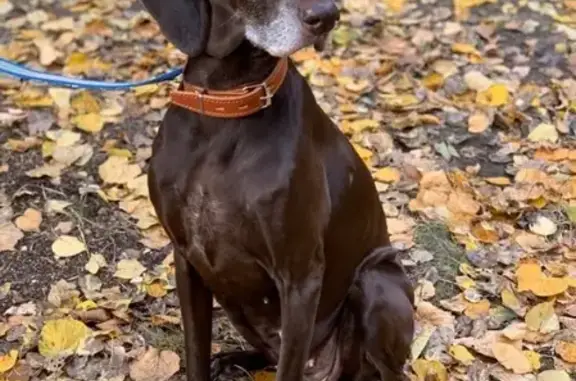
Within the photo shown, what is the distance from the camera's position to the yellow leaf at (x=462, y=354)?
13.6ft

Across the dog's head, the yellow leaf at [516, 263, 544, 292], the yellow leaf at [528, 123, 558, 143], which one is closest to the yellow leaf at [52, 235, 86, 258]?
the dog's head

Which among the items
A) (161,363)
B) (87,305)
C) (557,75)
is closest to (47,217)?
(87,305)

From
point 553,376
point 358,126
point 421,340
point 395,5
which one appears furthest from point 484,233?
point 395,5

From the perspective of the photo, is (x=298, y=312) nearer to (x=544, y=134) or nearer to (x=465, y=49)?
(x=544, y=134)

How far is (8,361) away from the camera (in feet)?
13.4

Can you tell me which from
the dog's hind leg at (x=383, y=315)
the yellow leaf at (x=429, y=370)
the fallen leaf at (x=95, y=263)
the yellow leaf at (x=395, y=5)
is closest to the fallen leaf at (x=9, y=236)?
the fallen leaf at (x=95, y=263)

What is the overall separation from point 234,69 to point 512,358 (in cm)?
174

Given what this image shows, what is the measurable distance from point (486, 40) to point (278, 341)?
3957mm

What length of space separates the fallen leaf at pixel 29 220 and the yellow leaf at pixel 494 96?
9.00ft

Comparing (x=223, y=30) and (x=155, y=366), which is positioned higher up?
(x=223, y=30)

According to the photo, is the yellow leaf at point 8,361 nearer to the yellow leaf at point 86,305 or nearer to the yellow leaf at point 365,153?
the yellow leaf at point 86,305

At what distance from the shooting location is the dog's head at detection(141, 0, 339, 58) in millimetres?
2871

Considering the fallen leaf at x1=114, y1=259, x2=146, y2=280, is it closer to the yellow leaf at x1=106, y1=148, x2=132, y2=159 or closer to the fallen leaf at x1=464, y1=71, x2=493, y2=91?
the yellow leaf at x1=106, y1=148, x2=132, y2=159


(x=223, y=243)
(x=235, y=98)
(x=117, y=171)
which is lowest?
(x=117, y=171)
